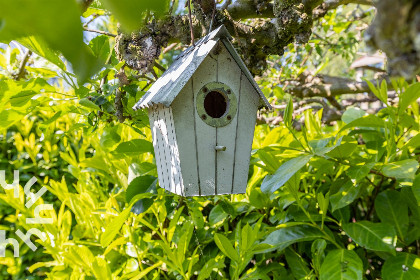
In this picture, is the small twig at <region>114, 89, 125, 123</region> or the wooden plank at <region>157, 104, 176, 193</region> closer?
the wooden plank at <region>157, 104, 176, 193</region>

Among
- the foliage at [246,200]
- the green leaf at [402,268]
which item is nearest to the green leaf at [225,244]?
the foliage at [246,200]

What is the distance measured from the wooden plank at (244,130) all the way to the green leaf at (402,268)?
1.71ft

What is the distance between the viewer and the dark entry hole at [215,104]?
3.72ft

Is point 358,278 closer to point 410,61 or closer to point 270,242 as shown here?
point 270,242

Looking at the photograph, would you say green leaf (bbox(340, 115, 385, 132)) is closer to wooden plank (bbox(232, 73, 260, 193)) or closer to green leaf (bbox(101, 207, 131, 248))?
wooden plank (bbox(232, 73, 260, 193))

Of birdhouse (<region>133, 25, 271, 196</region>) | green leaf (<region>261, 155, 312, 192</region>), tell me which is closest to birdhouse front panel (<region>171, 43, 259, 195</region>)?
birdhouse (<region>133, 25, 271, 196</region>)

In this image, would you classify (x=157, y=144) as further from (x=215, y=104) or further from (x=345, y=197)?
(x=345, y=197)

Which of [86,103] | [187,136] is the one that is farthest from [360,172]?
[86,103]

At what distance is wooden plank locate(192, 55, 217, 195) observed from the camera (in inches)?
39.5

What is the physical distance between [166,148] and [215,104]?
0.21 meters

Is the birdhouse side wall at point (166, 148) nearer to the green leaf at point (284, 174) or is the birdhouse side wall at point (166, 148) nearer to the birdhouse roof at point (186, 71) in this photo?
the birdhouse roof at point (186, 71)

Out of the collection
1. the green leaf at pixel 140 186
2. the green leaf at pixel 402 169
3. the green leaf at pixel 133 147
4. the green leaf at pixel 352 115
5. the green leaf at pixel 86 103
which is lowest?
the green leaf at pixel 402 169

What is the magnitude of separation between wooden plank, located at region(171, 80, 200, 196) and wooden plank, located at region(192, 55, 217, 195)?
13 millimetres

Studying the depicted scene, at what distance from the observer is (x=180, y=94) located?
38.6 inches
